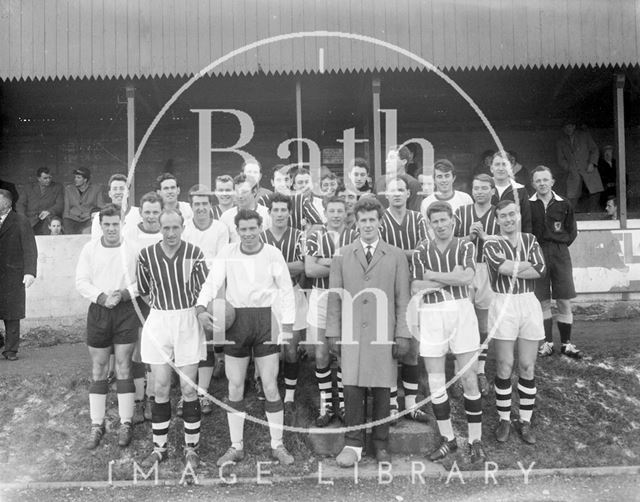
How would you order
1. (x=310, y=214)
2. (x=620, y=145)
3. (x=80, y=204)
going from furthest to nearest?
(x=80, y=204), (x=620, y=145), (x=310, y=214)

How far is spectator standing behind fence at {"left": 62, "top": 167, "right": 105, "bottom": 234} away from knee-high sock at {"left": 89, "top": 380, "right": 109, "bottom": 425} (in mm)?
4770

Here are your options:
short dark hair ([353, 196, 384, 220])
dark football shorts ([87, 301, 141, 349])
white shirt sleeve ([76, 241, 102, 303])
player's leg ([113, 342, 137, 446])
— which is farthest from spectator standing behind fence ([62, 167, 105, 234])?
short dark hair ([353, 196, 384, 220])

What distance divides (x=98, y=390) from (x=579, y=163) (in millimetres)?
8991

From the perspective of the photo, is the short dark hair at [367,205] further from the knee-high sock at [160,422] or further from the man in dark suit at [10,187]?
the man in dark suit at [10,187]

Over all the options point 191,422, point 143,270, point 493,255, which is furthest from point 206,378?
point 493,255

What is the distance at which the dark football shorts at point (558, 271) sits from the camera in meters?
6.04

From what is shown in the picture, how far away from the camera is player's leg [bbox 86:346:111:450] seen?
495 cm

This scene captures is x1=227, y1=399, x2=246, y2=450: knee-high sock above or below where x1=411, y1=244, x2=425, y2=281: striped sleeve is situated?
below

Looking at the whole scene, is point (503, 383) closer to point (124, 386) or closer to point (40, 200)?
point (124, 386)

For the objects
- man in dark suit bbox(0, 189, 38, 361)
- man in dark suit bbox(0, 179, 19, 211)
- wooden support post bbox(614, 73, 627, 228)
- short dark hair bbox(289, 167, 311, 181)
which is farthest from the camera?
man in dark suit bbox(0, 179, 19, 211)

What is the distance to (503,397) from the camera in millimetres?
4969

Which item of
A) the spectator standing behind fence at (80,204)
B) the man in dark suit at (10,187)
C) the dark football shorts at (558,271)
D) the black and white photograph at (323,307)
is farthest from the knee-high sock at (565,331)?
the man in dark suit at (10,187)

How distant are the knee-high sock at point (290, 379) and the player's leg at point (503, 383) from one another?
1.66 meters

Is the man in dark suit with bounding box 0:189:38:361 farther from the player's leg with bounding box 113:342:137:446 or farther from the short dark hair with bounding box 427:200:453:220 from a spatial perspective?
the short dark hair with bounding box 427:200:453:220
